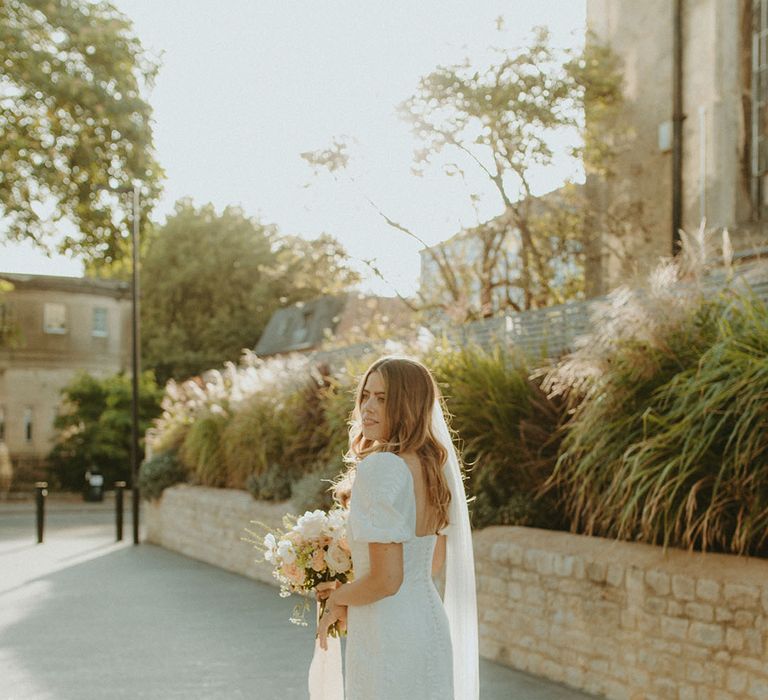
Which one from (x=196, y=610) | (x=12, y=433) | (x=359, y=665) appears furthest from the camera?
(x=12, y=433)

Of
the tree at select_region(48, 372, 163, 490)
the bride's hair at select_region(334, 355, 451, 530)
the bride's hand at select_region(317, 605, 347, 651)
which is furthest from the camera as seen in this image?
the tree at select_region(48, 372, 163, 490)

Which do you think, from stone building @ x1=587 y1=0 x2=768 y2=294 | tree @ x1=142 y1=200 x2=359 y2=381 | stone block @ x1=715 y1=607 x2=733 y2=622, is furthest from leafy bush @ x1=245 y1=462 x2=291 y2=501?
tree @ x1=142 y1=200 x2=359 y2=381

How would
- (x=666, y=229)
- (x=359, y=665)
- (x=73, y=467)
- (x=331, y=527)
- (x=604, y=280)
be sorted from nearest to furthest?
(x=359, y=665) < (x=331, y=527) < (x=666, y=229) < (x=604, y=280) < (x=73, y=467)

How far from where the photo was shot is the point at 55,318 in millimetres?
47188

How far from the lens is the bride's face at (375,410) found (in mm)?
4160

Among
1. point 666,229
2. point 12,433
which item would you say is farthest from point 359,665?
point 12,433

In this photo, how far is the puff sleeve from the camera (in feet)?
13.1

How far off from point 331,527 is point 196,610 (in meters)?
8.00

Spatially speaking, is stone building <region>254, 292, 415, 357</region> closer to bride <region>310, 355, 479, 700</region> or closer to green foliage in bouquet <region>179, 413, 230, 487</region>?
green foliage in bouquet <region>179, 413, 230, 487</region>

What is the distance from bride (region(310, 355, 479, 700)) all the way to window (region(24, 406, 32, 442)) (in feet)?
145

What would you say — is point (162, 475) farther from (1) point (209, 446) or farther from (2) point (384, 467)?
(2) point (384, 467)

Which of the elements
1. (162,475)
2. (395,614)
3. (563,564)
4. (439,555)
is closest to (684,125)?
(162,475)

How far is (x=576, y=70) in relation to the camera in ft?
59.9

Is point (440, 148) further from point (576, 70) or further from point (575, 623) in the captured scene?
point (575, 623)
